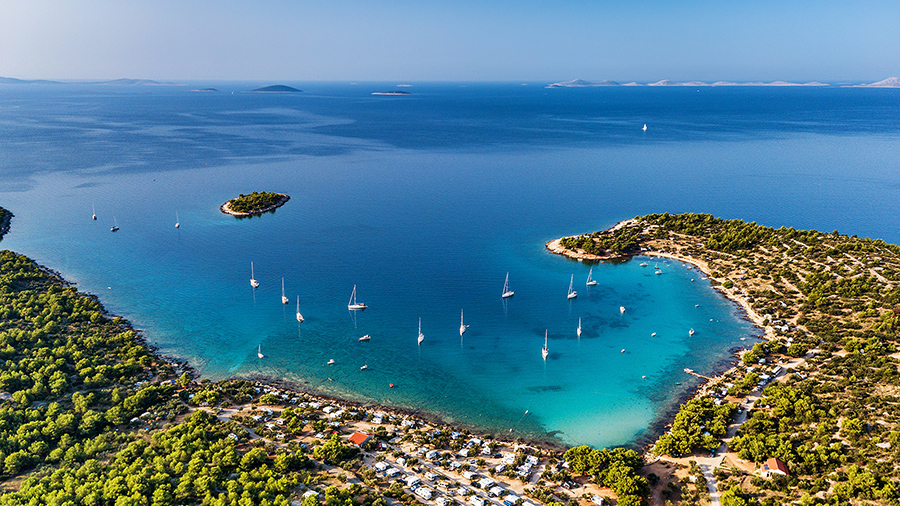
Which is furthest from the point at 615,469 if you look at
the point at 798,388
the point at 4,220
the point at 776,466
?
the point at 4,220

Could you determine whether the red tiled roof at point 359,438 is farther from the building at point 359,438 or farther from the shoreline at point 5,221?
the shoreline at point 5,221

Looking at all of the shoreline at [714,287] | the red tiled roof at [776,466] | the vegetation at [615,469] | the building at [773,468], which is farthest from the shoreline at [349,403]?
the red tiled roof at [776,466]

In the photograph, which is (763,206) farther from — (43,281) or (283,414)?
(43,281)

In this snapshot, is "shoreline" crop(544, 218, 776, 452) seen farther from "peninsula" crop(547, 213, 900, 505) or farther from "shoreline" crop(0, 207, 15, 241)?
"shoreline" crop(0, 207, 15, 241)

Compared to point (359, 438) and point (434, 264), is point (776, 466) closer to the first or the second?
point (359, 438)

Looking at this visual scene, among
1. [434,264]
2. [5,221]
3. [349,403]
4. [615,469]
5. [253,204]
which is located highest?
[253,204]

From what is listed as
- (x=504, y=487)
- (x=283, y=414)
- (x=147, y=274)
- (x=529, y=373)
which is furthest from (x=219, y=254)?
(x=504, y=487)

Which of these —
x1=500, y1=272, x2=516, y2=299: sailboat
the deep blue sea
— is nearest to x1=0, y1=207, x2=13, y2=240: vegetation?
the deep blue sea
